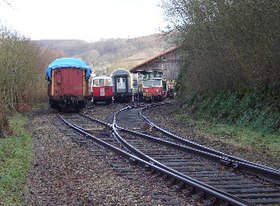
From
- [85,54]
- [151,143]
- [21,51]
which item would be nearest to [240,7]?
[151,143]

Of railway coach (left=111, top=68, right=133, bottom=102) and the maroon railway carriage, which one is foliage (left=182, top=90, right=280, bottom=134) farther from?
railway coach (left=111, top=68, right=133, bottom=102)

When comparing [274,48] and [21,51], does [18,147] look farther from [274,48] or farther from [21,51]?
[21,51]

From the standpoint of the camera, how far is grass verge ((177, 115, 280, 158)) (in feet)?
46.9

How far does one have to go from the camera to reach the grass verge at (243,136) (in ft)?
46.9

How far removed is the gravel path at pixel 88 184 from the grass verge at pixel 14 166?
0.19 m

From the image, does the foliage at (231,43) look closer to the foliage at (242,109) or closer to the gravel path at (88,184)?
the foliage at (242,109)

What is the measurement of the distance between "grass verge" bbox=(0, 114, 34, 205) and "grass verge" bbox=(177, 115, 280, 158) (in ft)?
20.9

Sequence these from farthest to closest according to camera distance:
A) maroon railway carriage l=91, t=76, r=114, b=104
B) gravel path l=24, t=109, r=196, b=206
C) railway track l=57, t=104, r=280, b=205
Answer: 1. maroon railway carriage l=91, t=76, r=114, b=104
2. gravel path l=24, t=109, r=196, b=206
3. railway track l=57, t=104, r=280, b=205

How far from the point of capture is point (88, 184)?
994cm

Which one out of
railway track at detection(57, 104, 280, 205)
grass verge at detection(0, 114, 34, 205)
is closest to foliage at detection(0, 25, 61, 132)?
grass verge at detection(0, 114, 34, 205)

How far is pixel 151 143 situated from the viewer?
53.3 feet

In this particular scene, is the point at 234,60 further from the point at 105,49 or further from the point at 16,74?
the point at 105,49

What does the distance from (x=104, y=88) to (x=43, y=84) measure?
19.7 feet

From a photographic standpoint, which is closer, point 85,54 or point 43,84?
point 43,84
